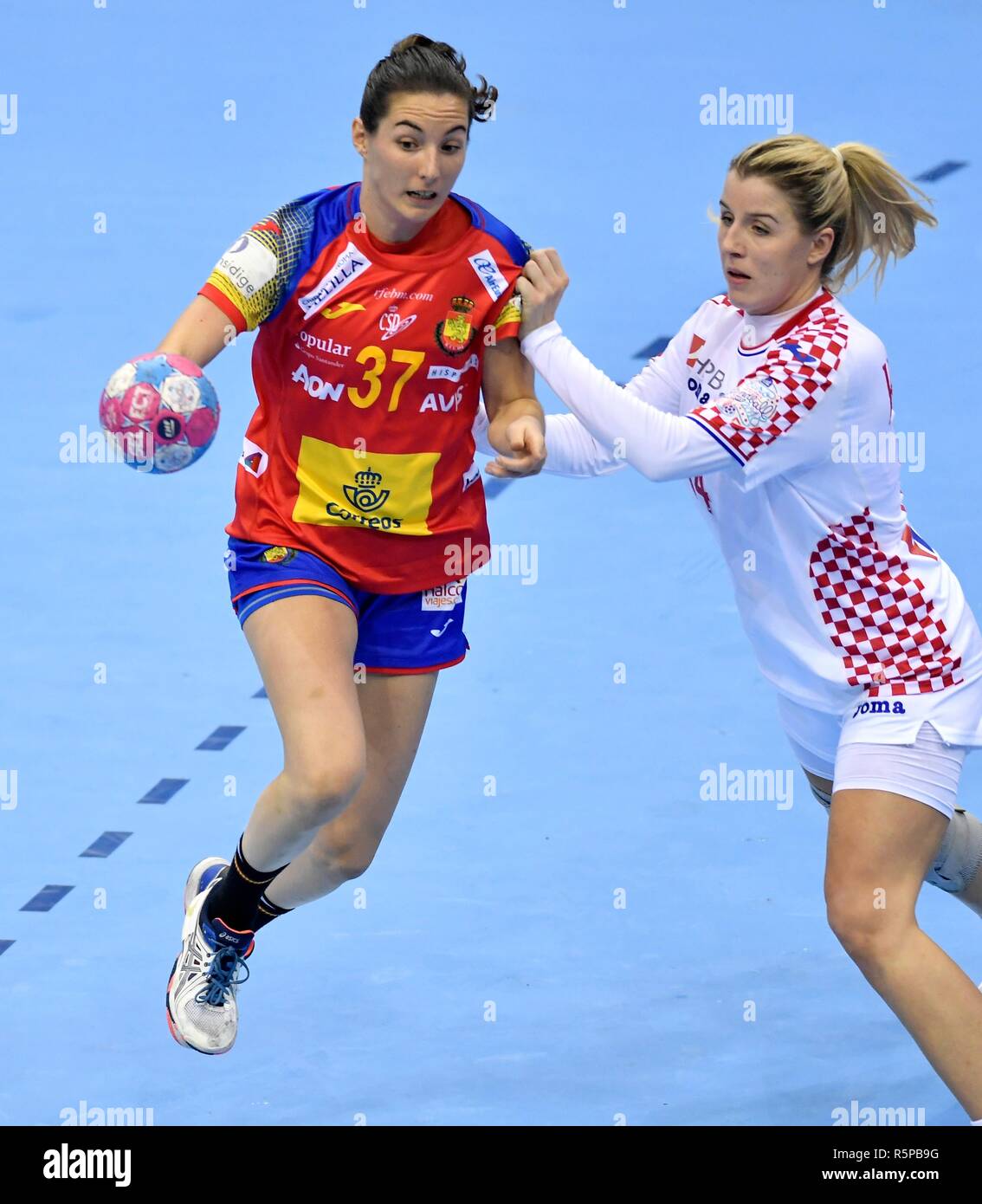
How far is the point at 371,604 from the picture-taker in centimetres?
413

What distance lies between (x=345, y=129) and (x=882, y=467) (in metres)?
6.45

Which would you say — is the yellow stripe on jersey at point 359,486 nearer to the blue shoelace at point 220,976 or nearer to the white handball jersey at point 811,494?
the white handball jersey at point 811,494

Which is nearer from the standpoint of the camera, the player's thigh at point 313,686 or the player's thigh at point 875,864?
the player's thigh at point 875,864

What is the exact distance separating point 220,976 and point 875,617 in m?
1.64

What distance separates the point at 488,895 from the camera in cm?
497

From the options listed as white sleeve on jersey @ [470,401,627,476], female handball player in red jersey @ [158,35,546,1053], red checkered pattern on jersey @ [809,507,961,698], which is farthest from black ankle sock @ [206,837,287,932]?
red checkered pattern on jersey @ [809,507,961,698]

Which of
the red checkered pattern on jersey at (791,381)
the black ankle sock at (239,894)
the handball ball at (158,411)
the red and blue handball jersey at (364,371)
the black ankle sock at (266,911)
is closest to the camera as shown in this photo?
the handball ball at (158,411)

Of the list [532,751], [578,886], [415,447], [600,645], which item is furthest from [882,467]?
[600,645]

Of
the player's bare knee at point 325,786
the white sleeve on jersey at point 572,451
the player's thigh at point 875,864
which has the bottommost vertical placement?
the player's thigh at point 875,864

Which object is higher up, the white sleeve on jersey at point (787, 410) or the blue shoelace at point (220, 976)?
the white sleeve on jersey at point (787, 410)

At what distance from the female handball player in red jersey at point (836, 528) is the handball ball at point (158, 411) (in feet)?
2.47

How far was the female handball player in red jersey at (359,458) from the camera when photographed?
3791 mm

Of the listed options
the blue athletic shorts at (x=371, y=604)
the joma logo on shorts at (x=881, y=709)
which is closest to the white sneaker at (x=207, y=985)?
the blue athletic shorts at (x=371, y=604)

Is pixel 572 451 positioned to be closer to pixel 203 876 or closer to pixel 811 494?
pixel 811 494
